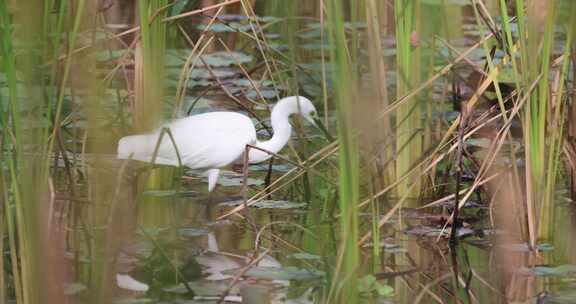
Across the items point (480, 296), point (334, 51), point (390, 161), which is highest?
A: point (334, 51)

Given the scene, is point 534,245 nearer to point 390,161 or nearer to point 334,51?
point 390,161

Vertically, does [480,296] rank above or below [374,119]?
below

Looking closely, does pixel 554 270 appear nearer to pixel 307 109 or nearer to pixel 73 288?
pixel 73 288

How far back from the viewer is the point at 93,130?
1.83m

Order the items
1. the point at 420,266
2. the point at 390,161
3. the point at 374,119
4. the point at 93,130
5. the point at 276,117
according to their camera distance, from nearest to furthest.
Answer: the point at 93,130
the point at 374,119
the point at 420,266
the point at 390,161
the point at 276,117

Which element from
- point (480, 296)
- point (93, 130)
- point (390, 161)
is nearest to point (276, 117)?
point (390, 161)

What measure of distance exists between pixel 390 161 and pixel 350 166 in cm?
148

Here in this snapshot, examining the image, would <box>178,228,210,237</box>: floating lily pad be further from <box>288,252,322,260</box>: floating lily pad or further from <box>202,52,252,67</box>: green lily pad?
<box>202,52,252,67</box>: green lily pad

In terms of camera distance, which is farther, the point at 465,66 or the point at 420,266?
the point at 465,66

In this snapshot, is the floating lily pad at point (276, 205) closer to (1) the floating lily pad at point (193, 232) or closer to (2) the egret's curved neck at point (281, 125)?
(1) the floating lily pad at point (193, 232)

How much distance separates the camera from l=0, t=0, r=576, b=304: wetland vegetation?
2.17m

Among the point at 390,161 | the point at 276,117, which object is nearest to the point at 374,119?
the point at 390,161

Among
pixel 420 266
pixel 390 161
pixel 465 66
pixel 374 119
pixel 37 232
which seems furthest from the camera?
pixel 465 66

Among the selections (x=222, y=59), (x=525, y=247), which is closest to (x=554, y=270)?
(x=525, y=247)
